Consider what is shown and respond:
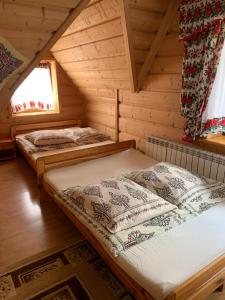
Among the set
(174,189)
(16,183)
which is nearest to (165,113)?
(174,189)


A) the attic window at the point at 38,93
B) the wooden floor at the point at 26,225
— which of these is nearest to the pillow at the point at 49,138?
the wooden floor at the point at 26,225

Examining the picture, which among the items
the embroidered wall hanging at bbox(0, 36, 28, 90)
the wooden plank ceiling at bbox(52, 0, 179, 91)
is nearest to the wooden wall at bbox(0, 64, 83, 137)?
the wooden plank ceiling at bbox(52, 0, 179, 91)

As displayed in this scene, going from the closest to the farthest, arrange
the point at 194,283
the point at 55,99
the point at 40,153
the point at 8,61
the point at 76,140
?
the point at 194,283, the point at 8,61, the point at 40,153, the point at 76,140, the point at 55,99

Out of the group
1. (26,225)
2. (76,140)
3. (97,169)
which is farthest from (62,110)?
(26,225)

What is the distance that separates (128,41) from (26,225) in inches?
87.0

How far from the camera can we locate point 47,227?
2.33 meters

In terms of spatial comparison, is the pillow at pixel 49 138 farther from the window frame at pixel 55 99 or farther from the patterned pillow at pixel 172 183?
the patterned pillow at pixel 172 183

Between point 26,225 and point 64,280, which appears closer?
point 64,280

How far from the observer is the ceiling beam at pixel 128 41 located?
225cm

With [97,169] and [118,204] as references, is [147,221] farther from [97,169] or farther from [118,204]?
[97,169]

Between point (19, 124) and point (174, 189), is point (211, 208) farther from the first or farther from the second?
point (19, 124)

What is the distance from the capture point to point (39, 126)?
179 inches

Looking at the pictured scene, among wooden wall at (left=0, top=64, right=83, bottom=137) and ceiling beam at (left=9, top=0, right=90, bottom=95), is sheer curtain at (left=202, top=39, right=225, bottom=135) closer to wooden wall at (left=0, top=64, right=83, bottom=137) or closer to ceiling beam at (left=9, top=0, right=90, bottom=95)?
ceiling beam at (left=9, top=0, right=90, bottom=95)

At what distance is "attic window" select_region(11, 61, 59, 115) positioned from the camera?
4.37m
